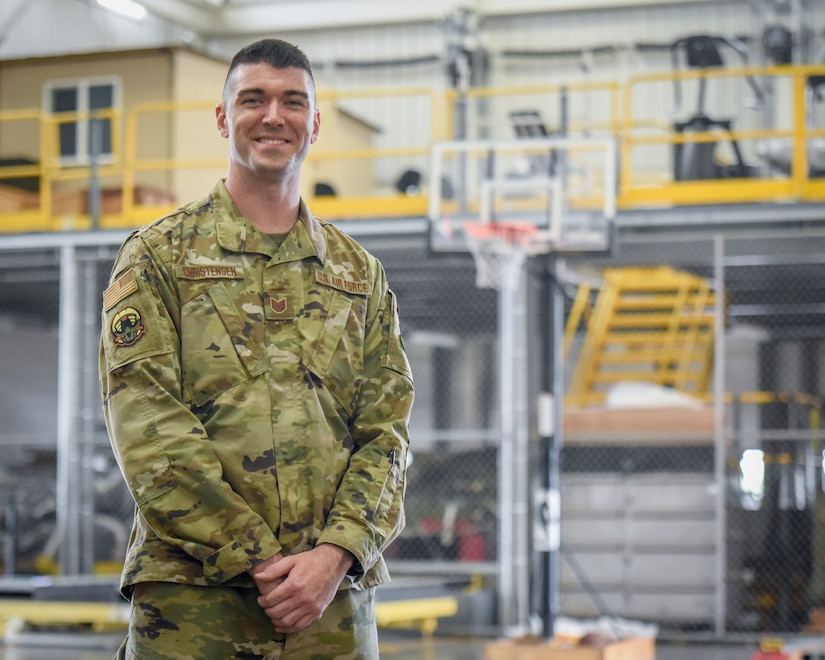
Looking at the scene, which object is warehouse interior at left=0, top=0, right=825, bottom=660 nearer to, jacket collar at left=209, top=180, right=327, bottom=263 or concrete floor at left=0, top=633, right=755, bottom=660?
concrete floor at left=0, top=633, right=755, bottom=660

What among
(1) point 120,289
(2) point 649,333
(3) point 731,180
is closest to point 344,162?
(2) point 649,333

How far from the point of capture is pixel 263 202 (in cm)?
280

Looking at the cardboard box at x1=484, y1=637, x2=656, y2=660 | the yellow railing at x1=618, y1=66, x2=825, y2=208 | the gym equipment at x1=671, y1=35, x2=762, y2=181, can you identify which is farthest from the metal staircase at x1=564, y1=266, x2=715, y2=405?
the cardboard box at x1=484, y1=637, x2=656, y2=660

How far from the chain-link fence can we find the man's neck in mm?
6854

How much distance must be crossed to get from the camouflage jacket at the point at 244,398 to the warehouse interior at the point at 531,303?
6495 millimetres

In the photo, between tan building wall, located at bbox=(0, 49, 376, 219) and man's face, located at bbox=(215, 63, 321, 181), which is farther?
tan building wall, located at bbox=(0, 49, 376, 219)

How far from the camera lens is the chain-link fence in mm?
11875

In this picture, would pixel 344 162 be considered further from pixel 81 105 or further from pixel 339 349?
pixel 339 349

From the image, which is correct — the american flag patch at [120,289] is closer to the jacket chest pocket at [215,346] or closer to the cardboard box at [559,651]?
the jacket chest pocket at [215,346]

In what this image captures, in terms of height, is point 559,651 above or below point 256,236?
below

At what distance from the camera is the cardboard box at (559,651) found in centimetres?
863

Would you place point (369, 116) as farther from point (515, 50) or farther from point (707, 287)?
point (707, 287)

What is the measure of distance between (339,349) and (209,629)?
653 mm

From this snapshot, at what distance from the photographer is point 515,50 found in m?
21.3
